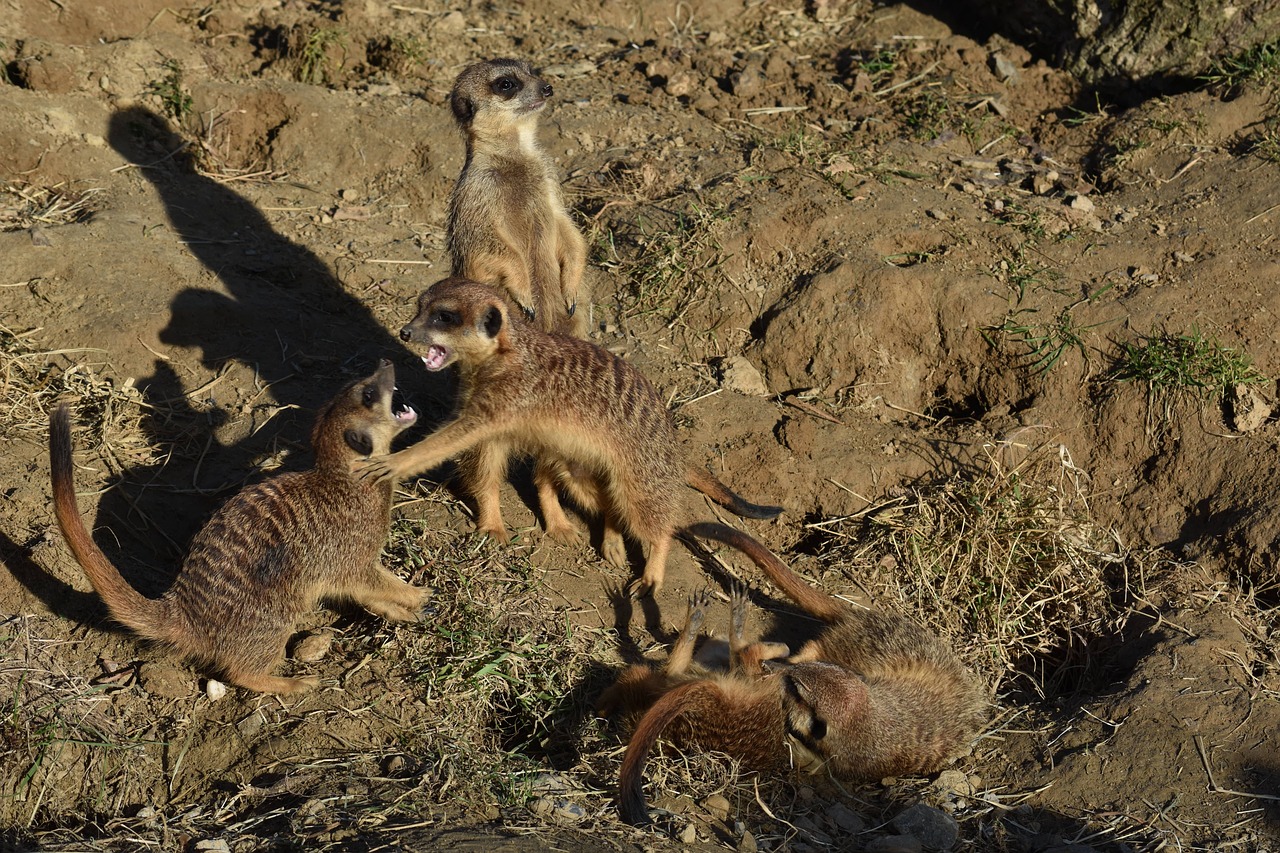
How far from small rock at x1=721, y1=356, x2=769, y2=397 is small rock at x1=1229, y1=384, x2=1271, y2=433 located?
1882mm

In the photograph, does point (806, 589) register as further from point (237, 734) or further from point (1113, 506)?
point (237, 734)

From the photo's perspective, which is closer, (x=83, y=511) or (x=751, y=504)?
(x=83, y=511)

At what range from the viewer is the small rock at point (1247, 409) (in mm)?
4648

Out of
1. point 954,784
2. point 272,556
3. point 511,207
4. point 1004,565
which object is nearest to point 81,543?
point 272,556

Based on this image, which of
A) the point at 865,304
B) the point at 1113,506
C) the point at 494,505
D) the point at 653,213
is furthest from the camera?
the point at 653,213

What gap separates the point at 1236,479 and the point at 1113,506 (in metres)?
0.45

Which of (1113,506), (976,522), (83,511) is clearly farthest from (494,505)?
(1113,506)

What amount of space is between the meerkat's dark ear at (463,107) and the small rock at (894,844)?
3366 millimetres

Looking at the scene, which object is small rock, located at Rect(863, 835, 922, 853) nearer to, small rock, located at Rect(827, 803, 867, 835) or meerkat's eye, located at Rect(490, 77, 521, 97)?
small rock, located at Rect(827, 803, 867, 835)

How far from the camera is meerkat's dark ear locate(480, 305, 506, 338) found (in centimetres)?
407

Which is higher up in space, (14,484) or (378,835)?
(14,484)

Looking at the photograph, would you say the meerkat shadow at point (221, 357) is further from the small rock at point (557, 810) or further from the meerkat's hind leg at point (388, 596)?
the small rock at point (557, 810)

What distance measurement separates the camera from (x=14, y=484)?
13.6 feet

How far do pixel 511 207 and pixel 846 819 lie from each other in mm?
2830
